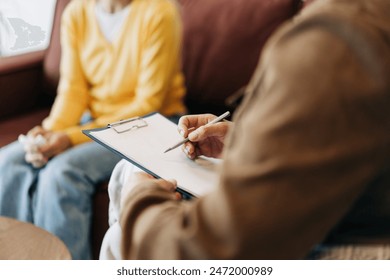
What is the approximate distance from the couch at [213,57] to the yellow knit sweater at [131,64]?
0.51 ft

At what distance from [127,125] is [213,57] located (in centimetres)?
79

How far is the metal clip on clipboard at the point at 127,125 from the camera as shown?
2.66ft

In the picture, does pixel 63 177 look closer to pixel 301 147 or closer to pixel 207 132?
pixel 207 132

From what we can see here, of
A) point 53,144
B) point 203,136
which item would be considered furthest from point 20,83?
point 203,136

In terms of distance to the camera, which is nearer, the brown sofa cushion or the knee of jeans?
the knee of jeans

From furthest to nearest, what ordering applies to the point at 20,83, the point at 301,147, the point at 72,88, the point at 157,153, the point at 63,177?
the point at 20,83
the point at 72,88
the point at 63,177
the point at 157,153
the point at 301,147

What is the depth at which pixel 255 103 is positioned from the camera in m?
0.45

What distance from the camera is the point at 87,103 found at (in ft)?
4.86

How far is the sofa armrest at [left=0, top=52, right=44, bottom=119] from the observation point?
5.61 ft

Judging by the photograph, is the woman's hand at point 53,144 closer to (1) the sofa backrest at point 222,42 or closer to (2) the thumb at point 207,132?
(1) the sofa backrest at point 222,42

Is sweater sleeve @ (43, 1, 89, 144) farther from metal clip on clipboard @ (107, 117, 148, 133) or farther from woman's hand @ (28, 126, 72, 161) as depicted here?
metal clip on clipboard @ (107, 117, 148, 133)

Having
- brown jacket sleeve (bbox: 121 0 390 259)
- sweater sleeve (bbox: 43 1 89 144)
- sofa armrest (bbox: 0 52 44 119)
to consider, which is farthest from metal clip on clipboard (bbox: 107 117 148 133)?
sofa armrest (bbox: 0 52 44 119)

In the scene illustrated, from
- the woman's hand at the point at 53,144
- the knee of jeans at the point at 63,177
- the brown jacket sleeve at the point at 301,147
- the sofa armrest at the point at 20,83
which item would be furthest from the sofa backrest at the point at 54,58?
the brown jacket sleeve at the point at 301,147

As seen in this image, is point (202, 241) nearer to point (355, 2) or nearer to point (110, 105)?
point (355, 2)
